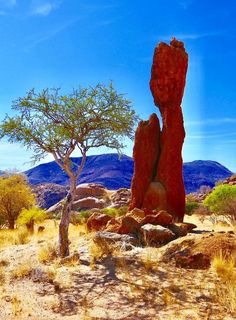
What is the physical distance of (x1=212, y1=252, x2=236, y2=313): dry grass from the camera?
317 inches

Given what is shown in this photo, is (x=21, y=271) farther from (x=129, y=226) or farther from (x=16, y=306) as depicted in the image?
(x=129, y=226)

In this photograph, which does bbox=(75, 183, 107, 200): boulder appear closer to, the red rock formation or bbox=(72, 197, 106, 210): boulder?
bbox=(72, 197, 106, 210): boulder

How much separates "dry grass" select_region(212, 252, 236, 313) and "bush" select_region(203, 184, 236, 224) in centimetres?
1477

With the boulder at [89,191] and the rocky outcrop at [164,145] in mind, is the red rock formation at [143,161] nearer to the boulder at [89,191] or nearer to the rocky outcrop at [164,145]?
the rocky outcrop at [164,145]

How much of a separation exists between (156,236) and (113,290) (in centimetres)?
513

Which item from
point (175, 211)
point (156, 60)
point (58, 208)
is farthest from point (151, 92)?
point (58, 208)

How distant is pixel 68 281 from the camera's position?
10.4 m

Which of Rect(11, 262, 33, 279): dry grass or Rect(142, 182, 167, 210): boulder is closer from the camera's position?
Rect(11, 262, 33, 279): dry grass

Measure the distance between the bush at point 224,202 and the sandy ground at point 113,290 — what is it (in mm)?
13755

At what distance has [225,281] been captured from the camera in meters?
9.54

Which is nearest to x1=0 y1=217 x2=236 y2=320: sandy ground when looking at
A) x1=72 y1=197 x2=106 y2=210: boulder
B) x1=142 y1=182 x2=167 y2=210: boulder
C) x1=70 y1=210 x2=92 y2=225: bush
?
x1=142 y1=182 x2=167 y2=210: boulder

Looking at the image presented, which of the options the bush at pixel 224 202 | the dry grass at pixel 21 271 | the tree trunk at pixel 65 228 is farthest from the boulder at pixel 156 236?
the bush at pixel 224 202

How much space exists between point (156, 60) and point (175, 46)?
1.61 m

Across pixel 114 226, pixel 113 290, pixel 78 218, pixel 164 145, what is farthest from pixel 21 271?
pixel 78 218
